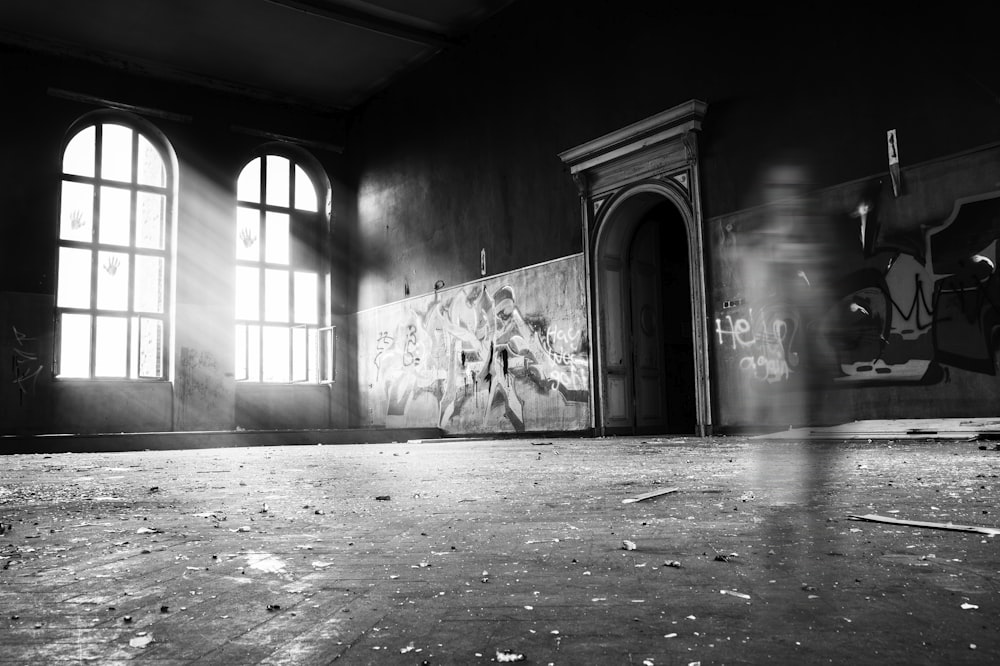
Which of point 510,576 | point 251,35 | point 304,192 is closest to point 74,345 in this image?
point 304,192

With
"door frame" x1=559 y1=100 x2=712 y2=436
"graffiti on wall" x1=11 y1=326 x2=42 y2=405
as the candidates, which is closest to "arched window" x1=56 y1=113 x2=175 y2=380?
"graffiti on wall" x1=11 y1=326 x2=42 y2=405

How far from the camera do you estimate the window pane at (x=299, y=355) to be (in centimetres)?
1758

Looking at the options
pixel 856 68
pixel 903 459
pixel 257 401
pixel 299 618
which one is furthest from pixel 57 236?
pixel 299 618

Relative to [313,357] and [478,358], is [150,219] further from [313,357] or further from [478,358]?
[478,358]

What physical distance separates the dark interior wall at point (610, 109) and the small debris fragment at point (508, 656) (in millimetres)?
8733

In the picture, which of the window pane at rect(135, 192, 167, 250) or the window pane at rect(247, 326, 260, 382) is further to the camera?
the window pane at rect(247, 326, 260, 382)

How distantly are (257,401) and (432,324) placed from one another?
4245 mm

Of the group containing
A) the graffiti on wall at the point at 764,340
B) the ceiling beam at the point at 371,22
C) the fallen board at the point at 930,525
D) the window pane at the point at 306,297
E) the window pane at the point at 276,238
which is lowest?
the fallen board at the point at 930,525

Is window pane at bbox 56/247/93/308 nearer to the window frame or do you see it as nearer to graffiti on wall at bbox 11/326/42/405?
graffiti on wall at bbox 11/326/42/405

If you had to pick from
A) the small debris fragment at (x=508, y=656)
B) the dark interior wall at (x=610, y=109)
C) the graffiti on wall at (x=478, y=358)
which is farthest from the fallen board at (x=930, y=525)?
the graffiti on wall at (x=478, y=358)

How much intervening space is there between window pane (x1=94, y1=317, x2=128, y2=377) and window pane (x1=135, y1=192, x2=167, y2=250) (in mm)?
1635

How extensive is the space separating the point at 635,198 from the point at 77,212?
34.1 feet

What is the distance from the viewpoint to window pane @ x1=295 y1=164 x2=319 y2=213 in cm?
1802

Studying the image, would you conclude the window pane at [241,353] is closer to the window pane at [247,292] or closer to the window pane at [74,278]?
the window pane at [247,292]
